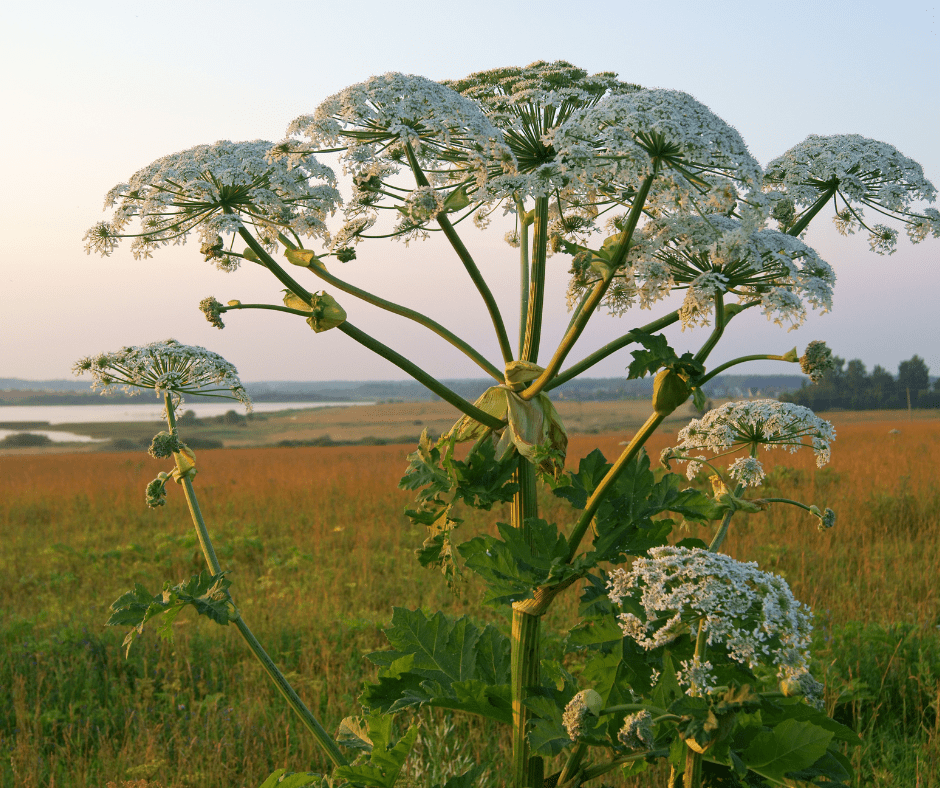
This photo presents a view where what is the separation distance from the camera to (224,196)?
95.1 inches

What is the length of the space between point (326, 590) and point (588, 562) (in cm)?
643

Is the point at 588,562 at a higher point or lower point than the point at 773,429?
lower

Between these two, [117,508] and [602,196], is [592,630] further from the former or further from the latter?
[117,508]

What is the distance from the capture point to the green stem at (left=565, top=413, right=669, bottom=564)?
198cm

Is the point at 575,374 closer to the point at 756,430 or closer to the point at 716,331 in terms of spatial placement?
the point at 716,331

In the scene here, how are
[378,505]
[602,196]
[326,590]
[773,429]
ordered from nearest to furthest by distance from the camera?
[602,196], [773,429], [326,590], [378,505]

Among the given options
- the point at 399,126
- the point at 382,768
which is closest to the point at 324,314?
the point at 399,126

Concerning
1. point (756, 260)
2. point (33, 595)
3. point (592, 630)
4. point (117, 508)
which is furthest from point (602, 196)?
point (117, 508)

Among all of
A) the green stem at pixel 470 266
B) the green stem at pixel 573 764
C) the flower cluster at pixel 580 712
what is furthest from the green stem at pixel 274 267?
the green stem at pixel 573 764

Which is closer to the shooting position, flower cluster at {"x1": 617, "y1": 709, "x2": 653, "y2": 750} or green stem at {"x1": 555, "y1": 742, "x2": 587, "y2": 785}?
flower cluster at {"x1": 617, "y1": 709, "x2": 653, "y2": 750}

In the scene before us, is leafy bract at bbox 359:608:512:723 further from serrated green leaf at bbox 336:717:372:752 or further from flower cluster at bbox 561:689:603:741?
flower cluster at bbox 561:689:603:741

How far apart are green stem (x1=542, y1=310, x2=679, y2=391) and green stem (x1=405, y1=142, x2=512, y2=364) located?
9.2 inches

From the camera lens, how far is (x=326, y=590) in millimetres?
7855

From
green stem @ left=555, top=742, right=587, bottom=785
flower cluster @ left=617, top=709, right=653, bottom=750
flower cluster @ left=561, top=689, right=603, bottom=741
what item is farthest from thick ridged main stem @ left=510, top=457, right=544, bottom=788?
flower cluster @ left=617, top=709, right=653, bottom=750
